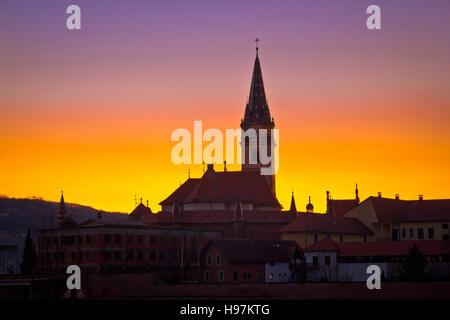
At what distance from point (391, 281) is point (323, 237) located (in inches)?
918

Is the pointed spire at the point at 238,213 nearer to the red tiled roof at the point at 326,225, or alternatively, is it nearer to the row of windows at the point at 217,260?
the red tiled roof at the point at 326,225

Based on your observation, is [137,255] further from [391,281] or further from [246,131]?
[246,131]

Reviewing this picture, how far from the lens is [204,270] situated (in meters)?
128

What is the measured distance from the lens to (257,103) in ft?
598

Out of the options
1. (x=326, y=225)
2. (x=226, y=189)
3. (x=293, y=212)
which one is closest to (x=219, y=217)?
(x=226, y=189)

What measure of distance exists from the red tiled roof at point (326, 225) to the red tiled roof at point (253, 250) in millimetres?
8181

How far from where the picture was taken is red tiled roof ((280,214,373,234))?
5556 inches

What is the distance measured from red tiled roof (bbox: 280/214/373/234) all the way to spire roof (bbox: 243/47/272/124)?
38059 mm

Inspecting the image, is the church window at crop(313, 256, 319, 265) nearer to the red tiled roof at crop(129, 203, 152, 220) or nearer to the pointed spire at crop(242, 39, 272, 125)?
the red tiled roof at crop(129, 203, 152, 220)

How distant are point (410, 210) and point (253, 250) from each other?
2773 centimetres

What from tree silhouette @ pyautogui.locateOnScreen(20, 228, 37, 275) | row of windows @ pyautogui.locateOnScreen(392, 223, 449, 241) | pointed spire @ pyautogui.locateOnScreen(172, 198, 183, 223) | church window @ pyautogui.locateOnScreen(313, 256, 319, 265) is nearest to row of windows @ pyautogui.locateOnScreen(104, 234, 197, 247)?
pointed spire @ pyautogui.locateOnScreen(172, 198, 183, 223)

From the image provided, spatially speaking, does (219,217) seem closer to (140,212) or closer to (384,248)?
(140,212)

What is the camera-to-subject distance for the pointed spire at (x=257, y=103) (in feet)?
596
